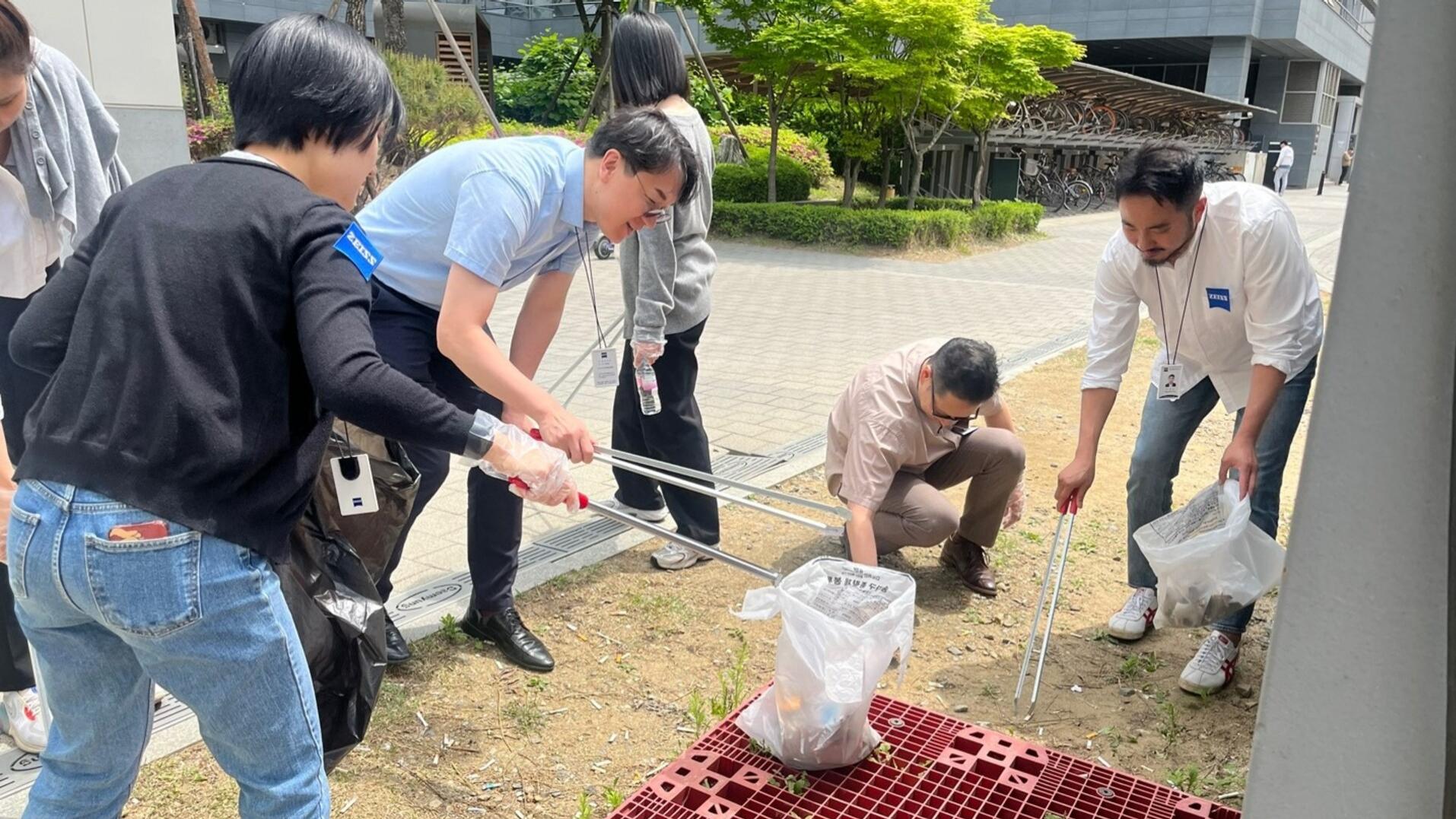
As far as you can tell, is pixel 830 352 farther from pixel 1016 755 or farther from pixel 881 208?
pixel 881 208

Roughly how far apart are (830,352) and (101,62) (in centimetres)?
482

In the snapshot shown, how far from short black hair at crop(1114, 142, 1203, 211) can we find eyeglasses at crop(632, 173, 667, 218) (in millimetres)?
1125

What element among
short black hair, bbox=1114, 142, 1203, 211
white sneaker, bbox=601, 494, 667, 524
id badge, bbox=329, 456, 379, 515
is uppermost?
short black hair, bbox=1114, 142, 1203, 211

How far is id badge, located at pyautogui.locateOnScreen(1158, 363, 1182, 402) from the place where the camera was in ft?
10.1

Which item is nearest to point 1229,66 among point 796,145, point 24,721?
point 796,145

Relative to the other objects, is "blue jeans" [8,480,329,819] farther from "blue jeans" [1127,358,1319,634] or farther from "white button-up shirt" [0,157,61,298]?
"blue jeans" [1127,358,1319,634]

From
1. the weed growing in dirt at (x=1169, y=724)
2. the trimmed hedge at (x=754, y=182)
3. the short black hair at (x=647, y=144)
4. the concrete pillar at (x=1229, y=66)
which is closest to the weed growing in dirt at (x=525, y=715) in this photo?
the short black hair at (x=647, y=144)

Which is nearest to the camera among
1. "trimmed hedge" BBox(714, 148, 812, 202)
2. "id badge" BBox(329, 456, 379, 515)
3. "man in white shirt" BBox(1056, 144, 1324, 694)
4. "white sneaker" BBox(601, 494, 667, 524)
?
"id badge" BBox(329, 456, 379, 515)

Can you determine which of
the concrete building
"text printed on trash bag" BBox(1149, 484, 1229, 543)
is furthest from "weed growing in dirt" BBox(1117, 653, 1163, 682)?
the concrete building

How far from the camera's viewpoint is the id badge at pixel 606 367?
3438mm

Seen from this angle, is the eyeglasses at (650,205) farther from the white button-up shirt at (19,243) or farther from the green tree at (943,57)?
the green tree at (943,57)

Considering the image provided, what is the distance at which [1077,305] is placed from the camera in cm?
1025

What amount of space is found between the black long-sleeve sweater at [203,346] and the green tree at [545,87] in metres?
19.8

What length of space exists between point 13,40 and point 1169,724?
3041 mm
